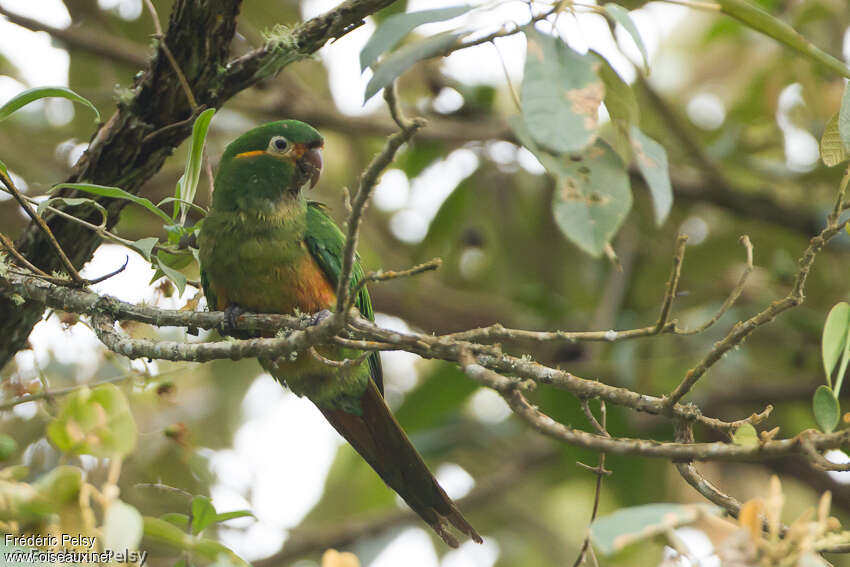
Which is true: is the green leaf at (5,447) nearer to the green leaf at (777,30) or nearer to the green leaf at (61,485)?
the green leaf at (61,485)

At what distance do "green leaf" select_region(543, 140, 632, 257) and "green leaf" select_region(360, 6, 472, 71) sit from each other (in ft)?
1.15

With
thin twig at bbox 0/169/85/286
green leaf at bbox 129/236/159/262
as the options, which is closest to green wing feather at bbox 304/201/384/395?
green leaf at bbox 129/236/159/262

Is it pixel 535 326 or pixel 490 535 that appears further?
pixel 490 535

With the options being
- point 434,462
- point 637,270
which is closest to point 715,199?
A: point 637,270

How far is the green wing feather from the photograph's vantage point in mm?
3070

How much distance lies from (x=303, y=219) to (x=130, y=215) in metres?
2.52

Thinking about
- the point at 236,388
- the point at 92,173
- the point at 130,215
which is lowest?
the point at 92,173

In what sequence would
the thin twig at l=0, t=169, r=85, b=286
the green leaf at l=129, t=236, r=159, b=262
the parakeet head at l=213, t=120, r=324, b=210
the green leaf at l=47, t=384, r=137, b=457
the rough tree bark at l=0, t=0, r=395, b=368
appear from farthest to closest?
the parakeet head at l=213, t=120, r=324, b=210, the rough tree bark at l=0, t=0, r=395, b=368, the green leaf at l=129, t=236, r=159, b=262, the thin twig at l=0, t=169, r=85, b=286, the green leaf at l=47, t=384, r=137, b=457

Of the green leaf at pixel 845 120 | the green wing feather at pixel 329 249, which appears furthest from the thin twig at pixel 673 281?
the green wing feather at pixel 329 249

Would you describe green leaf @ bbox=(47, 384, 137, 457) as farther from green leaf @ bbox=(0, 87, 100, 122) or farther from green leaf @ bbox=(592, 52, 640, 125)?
green leaf @ bbox=(592, 52, 640, 125)

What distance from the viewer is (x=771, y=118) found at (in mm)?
5609

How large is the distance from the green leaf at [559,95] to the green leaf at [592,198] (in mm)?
115

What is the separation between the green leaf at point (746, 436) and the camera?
1.59 metres

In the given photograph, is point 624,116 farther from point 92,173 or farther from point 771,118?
point 771,118
